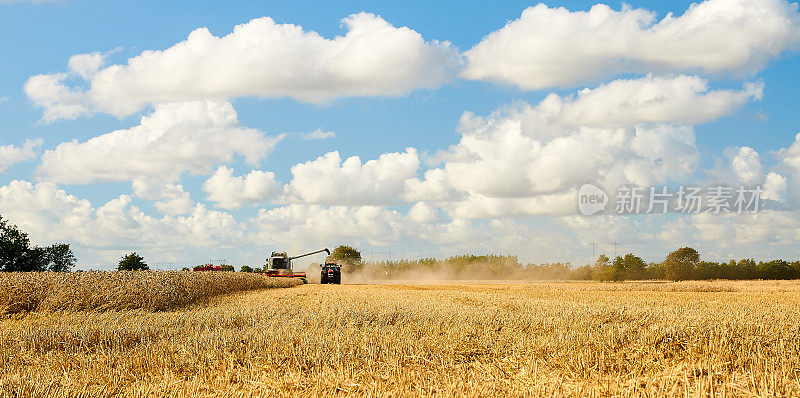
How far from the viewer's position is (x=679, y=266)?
70.9 meters

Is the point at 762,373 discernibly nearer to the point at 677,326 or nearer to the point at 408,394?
the point at 677,326

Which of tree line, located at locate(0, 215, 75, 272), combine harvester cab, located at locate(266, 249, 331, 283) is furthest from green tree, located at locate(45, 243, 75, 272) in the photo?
combine harvester cab, located at locate(266, 249, 331, 283)

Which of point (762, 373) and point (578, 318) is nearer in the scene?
point (762, 373)

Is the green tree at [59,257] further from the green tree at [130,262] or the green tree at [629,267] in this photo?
the green tree at [629,267]

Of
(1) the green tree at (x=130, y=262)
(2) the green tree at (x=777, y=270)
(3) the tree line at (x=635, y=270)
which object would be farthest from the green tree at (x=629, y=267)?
(1) the green tree at (x=130, y=262)

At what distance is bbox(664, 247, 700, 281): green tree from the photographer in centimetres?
7012

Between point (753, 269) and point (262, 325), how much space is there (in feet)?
236

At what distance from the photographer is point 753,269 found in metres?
71.5

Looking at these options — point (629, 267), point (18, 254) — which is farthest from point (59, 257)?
point (629, 267)

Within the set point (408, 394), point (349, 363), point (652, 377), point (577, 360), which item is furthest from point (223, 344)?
point (652, 377)

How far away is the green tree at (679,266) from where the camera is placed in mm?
70125

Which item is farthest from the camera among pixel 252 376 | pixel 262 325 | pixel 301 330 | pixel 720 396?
pixel 262 325

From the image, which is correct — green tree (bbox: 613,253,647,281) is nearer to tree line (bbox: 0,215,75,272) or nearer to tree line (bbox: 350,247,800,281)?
tree line (bbox: 350,247,800,281)

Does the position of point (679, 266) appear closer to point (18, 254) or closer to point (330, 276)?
point (330, 276)
